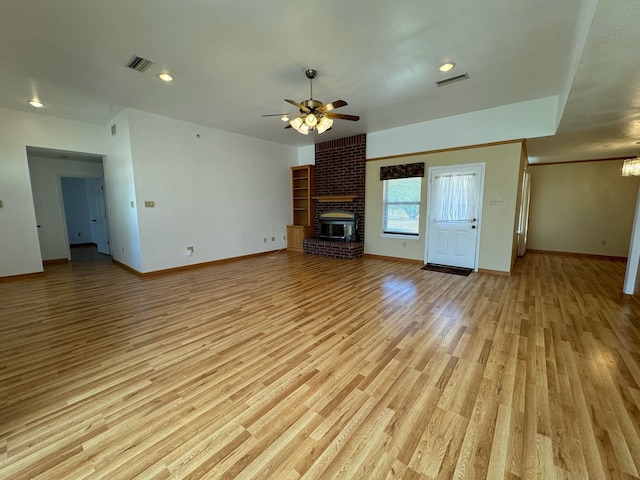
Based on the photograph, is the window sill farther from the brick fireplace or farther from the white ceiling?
the white ceiling

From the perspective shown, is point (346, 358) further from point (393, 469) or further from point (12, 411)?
point (12, 411)

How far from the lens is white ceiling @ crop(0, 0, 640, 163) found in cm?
214

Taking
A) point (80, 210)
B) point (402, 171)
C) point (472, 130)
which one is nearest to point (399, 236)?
point (402, 171)

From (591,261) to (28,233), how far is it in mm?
11889

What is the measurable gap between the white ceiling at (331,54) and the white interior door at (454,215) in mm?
1268

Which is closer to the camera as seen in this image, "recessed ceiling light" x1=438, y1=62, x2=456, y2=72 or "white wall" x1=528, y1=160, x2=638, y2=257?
"recessed ceiling light" x1=438, y1=62, x2=456, y2=72

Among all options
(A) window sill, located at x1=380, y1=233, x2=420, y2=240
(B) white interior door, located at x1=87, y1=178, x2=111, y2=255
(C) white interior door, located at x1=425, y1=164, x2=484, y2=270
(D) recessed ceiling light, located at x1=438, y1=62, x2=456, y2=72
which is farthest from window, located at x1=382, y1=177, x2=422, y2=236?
(B) white interior door, located at x1=87, y1=178, x2=111, y2=255

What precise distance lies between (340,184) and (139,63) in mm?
4684

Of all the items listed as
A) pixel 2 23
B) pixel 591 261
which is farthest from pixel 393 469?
pixel 591 261

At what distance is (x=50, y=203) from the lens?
6164 mm

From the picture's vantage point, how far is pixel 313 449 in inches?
55.5

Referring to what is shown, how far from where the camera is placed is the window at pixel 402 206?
5791 millimetres

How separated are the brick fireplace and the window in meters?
0.62

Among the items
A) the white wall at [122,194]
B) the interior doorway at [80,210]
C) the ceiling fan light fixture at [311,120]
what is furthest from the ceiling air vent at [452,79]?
the interior doorway at [80,210]
